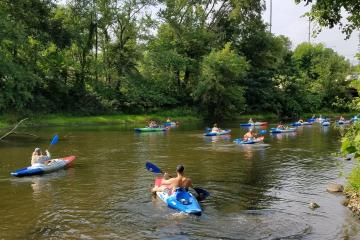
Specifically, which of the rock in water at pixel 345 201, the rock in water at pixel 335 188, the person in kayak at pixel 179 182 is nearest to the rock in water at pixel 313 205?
the rock in water at pixel 345 201

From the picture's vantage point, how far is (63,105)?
53.8m

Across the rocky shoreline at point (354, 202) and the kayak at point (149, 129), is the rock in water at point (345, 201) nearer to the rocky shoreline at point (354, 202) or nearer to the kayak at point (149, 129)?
the rocky shoreline at point (354, 202)

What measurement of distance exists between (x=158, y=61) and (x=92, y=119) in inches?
555

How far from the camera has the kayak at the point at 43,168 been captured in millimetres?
19547

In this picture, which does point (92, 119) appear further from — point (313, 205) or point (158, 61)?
point (313, 205)

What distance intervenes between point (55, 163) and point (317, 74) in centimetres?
7258

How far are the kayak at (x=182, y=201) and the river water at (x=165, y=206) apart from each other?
0.22 m

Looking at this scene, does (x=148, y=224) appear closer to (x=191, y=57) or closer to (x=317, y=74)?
(x=191, y=57)

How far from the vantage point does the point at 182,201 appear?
46.6ft

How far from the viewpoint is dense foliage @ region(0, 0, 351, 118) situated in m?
52.5

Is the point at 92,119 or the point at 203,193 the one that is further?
the point at 92,119

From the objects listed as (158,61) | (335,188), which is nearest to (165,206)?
(335,188)

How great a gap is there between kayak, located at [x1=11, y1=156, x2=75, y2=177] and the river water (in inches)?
11.2

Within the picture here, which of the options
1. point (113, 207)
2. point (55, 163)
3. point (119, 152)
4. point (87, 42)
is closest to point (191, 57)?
point (87, 42)
